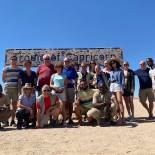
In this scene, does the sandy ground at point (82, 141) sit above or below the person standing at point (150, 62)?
below

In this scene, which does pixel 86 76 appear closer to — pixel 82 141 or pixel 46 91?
pixel 46 91

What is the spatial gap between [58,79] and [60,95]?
47cm

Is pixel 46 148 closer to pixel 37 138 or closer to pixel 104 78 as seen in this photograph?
pixel 37 138

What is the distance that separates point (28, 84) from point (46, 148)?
3.45 meters

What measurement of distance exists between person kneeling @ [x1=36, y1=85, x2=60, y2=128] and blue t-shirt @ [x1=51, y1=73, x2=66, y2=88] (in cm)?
33

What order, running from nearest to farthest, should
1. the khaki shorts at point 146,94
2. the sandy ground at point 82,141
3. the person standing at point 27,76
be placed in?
the sandy ground at point 82,141 < the person standing at point 27,76 < the khaki shorts at point 146,94

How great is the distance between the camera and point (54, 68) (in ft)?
33.1

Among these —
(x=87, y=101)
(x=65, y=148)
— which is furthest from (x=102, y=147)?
(x=87, y=101)

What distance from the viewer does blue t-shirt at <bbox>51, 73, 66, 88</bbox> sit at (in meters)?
9.60

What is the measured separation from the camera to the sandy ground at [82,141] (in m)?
6.04

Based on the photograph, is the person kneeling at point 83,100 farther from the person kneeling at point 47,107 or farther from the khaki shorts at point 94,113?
the person kneeling at point 47,107

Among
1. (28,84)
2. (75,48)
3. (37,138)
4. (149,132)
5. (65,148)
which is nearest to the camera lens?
(65,148)

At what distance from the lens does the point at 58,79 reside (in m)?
9.59

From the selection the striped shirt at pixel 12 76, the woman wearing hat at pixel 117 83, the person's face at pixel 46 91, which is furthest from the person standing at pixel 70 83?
the striped shirt at pixel 12 76
